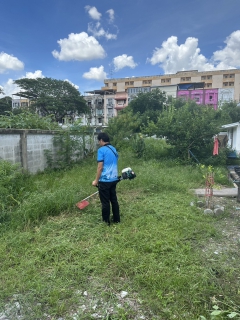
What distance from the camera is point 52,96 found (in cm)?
3534

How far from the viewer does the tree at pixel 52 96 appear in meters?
34.0

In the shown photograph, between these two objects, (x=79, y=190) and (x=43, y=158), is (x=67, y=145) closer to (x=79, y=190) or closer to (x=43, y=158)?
(x=43, y=158)

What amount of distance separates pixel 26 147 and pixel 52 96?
32653mm

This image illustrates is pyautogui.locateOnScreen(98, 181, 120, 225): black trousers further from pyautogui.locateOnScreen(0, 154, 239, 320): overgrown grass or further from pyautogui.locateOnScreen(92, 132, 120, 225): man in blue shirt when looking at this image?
pyautogui.locateOnScreen(0, 154, 239, 320): overgrown grass

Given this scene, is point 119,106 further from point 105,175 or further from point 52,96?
point 105,175

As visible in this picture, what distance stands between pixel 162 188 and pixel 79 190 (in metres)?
1.97

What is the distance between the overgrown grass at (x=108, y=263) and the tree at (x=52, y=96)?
32.8 metres

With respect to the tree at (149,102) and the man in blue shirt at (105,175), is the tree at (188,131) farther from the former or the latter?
the tree at (149,102)

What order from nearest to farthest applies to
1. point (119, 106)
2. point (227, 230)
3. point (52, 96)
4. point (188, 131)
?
point (227, 230) < point (188, 131) < point (52, 96) < point (119, 106)

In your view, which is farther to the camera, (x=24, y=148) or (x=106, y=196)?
(x=24, y=148)

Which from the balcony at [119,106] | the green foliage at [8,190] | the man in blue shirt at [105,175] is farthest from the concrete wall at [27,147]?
the balcony at [119,106]

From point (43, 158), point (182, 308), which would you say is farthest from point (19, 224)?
point (43, 158)

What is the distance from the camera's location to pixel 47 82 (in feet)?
118

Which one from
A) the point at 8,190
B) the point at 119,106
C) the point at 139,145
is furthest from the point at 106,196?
the point at 119,106
